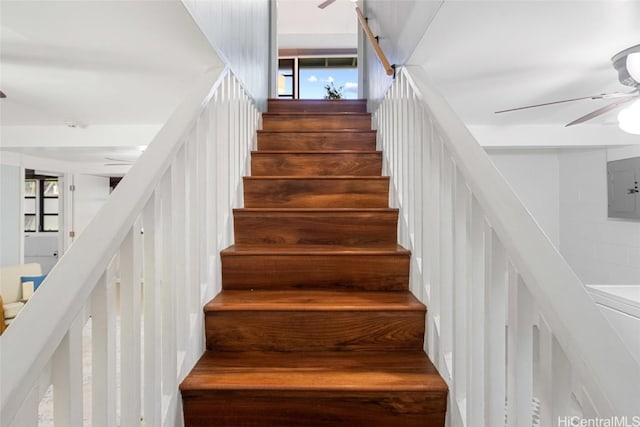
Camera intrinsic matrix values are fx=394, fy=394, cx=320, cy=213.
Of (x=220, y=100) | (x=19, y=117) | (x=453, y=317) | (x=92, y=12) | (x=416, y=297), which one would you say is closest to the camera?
(x=453, y=317)

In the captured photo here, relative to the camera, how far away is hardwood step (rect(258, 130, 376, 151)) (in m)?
2.91

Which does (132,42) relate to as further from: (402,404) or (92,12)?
(402,404)

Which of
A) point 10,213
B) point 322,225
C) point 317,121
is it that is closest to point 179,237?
point 322,225

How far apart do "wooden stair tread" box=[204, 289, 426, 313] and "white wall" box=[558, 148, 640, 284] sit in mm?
3186

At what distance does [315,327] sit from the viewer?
145 centimetres

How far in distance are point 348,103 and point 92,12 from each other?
2.71m

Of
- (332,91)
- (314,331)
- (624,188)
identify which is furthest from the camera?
(332,91)

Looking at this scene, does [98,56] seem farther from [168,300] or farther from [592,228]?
[592,228]

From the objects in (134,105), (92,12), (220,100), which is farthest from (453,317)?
(134,105)

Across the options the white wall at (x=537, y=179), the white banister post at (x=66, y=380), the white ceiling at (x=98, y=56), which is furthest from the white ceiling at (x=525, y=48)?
the white wall at (x=537, y=179)

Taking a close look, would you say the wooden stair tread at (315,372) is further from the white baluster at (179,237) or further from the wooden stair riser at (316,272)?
the wooden stair riser at (316,272)

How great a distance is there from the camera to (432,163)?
1433 mm

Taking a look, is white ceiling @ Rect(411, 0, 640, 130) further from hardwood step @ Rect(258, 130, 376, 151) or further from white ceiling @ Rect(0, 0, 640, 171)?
hardwood step @ Rect(258, 130, 376, 151)

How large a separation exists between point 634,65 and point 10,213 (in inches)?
245
